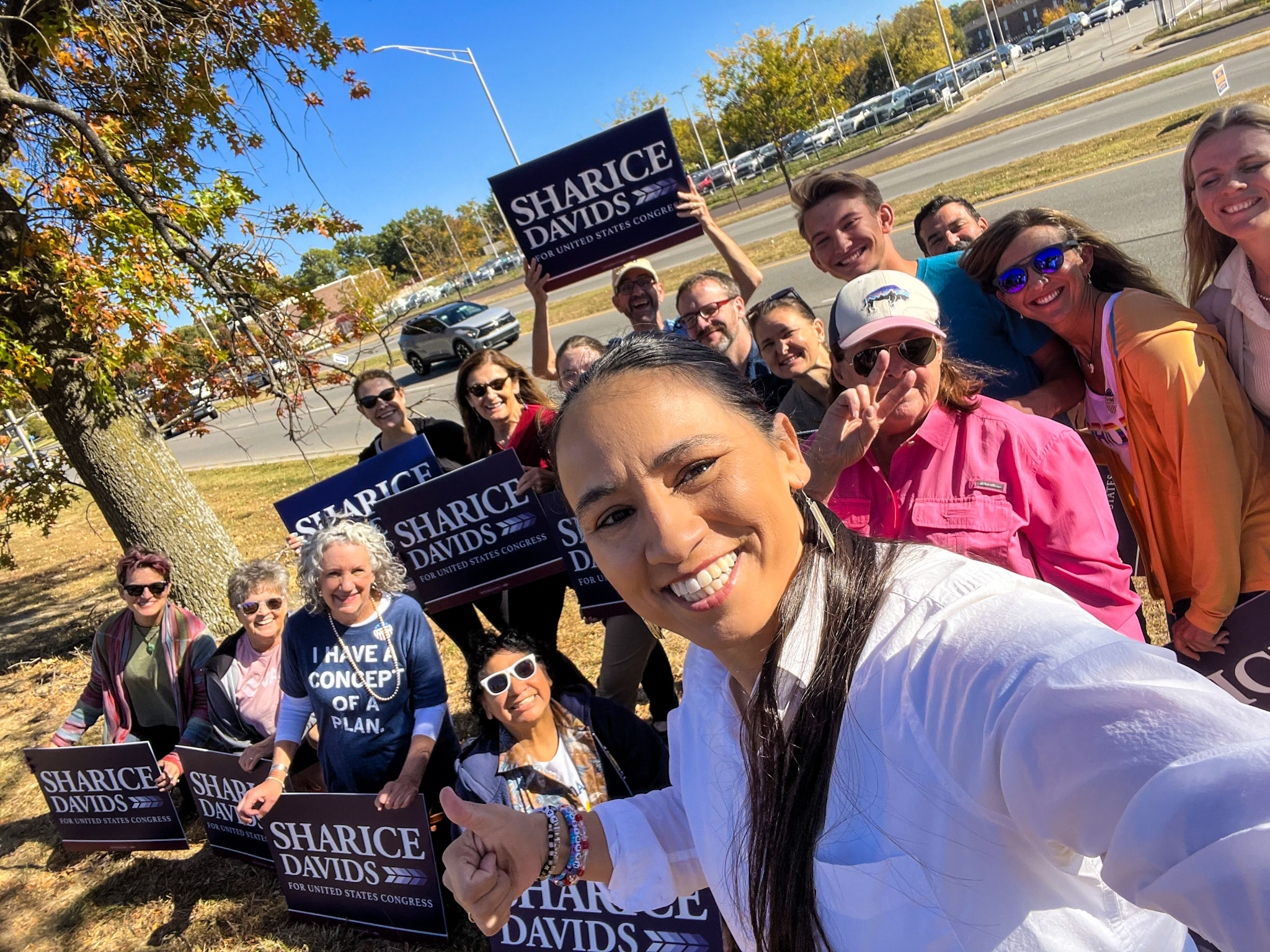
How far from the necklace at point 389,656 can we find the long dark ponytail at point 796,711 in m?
2.66

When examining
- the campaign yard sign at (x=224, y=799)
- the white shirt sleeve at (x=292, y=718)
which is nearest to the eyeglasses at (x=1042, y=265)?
the white shirt sleeve at (x=292, y=718)

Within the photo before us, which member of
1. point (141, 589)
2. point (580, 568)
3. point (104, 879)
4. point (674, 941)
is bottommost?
point (674, 941)

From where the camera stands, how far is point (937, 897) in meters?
0.93

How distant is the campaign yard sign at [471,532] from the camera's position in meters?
3.90

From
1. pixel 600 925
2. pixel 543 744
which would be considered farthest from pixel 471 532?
pixel 600 925

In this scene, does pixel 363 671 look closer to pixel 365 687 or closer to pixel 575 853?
pixel 365 687

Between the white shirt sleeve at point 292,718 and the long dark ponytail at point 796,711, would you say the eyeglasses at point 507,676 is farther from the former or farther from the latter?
the long dark ponytail at point 796,711

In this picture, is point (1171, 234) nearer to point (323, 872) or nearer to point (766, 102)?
point (323, 872)

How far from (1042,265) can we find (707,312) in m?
1.54

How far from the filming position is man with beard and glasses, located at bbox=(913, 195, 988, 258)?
4.07 metres

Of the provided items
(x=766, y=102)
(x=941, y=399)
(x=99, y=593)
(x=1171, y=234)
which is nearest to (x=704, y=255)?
(x=766, y=102)

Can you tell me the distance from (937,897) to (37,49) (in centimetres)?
754

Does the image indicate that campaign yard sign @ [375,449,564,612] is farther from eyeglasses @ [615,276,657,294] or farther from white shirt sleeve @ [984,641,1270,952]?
white shirt sleeve @ [984,641,1270,952]

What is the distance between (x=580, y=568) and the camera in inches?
156
